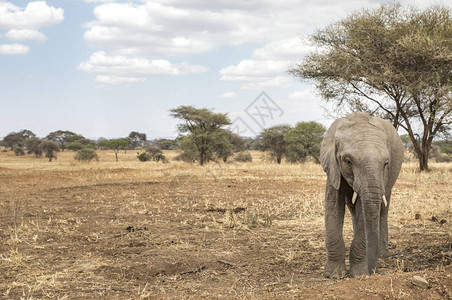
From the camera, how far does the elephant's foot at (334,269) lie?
16.2ft

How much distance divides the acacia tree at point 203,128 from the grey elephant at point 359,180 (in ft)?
88.1

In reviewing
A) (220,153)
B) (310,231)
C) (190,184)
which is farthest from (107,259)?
(220,153)

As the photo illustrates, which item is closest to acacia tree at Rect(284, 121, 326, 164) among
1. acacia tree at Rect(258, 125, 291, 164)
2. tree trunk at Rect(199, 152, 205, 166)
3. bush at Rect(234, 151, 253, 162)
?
acacia tree at Rect(258, 125, 291, 164)

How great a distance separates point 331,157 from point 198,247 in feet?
8.69

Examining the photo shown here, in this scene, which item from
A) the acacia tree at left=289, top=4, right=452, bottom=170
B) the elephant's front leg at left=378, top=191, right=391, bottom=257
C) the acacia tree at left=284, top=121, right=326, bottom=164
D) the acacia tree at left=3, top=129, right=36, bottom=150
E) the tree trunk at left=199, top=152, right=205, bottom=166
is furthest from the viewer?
the acacia tree at left=3, top=129, right=36, bottom=150

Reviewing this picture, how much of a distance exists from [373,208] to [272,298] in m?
1.36

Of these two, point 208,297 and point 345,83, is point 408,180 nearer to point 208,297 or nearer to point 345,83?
point 345,83

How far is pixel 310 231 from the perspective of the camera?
7.58m

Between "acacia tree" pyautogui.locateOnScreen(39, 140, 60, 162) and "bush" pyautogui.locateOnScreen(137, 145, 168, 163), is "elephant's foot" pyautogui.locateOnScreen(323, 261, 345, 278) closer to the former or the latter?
"bush" pyautogui.locateOnScreen(137, 145, 168, 163)

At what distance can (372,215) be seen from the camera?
164 inches

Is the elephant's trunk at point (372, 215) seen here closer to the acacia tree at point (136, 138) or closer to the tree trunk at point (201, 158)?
the tree trunk at point (201, 158)

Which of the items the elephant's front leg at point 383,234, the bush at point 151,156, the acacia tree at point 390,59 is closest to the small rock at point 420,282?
the elephant's front leg at point 383,234

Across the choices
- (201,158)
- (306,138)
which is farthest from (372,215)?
(306,138)

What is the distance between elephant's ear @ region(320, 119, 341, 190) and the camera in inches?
185
